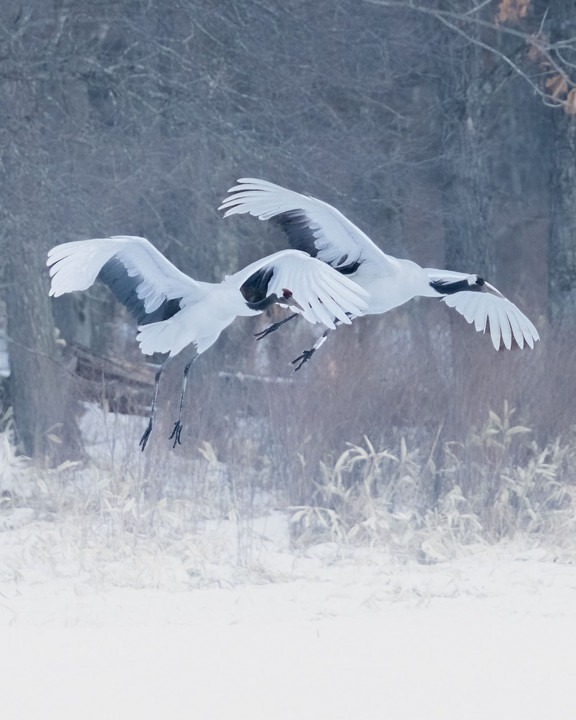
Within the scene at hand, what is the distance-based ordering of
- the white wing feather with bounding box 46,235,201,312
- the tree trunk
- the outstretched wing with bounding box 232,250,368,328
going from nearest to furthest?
the outstretched wing with bounding box 232,250,368,328 → the white wing feather with bounding box 46,235,201,312 → the tree trunk

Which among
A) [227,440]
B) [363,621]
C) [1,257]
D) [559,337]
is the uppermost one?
[1,257]

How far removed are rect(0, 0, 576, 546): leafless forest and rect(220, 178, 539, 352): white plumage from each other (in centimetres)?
298

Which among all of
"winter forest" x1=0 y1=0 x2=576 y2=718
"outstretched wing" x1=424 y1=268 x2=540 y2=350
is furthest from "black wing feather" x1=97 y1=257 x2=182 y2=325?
"winter forest" x1=0 y1=0 x2=576 y2=718

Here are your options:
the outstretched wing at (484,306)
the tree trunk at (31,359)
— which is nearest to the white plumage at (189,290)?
the outstretched wing at (484,306)

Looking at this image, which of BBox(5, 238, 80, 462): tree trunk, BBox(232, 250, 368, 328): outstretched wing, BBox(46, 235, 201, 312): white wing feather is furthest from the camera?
BBox(5, 238, 80, 462): tree trunk

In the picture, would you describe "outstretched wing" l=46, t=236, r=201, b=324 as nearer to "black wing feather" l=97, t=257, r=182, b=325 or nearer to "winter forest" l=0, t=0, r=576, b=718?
"black wing feather" l=97, t=257, r=182, b=325

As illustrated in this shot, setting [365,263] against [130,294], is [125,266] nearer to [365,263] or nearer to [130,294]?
[130,294]

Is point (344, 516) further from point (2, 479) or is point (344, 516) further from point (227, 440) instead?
point (2, 479)

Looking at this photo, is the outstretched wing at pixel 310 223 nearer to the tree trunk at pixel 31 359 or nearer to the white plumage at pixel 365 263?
the white plumage at pixel 365 263

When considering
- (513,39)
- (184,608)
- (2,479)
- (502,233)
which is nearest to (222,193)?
(2,479)

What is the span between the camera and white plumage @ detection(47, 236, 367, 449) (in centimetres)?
231

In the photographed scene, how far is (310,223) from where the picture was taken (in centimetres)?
294

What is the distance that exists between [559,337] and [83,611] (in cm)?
382

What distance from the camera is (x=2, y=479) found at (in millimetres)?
7582
